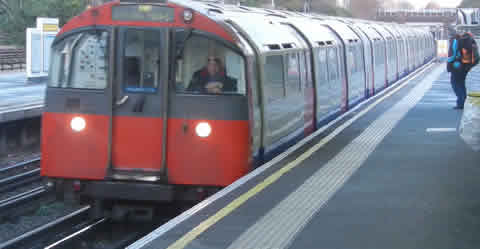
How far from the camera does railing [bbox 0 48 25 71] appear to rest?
1483 inches

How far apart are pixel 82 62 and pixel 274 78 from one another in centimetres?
273

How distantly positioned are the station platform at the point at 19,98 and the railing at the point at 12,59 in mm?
4193

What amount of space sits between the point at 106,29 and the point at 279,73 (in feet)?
9.32

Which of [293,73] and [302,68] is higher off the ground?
[302,68]

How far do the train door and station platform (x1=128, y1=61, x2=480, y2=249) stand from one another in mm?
1178

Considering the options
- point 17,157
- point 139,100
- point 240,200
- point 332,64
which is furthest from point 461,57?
point 240,200

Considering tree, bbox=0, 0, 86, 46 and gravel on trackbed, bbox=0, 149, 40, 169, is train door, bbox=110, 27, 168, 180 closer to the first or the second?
A: gravel on trackbed, bbox=0, 149, 40, 169

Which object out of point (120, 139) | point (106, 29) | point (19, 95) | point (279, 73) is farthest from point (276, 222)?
point (19, 95)

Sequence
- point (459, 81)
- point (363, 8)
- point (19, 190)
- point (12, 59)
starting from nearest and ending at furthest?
1. point (19, 190)
2. point (459, 81)
3. point (12, 59)
4. point (363, 8)

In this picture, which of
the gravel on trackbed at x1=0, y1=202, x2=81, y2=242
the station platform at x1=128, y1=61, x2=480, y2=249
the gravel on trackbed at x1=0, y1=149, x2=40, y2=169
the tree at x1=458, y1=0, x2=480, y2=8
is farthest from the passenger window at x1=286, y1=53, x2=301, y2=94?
the tree at x1=458, y1=0, x2=480, y2=8

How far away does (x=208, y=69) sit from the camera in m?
9.13

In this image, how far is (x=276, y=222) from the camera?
7.14 metres

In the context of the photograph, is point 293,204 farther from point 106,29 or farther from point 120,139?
point 106,29

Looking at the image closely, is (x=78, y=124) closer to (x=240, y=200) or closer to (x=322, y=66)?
(x=240, y=200)
